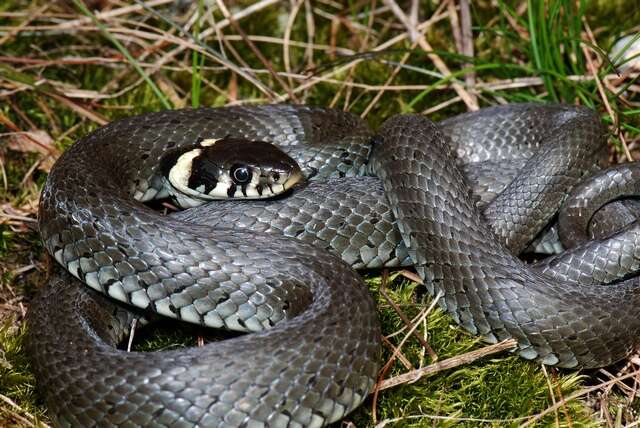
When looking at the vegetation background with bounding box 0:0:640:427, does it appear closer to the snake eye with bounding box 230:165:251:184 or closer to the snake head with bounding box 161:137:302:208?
the snake head with bounding box 161:137:302:208

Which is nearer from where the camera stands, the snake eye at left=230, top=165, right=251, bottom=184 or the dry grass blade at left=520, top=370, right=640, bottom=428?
the dry grass blade at left=520, top=370, right=640, bottom=428

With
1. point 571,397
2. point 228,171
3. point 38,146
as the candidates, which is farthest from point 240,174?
point 571,397

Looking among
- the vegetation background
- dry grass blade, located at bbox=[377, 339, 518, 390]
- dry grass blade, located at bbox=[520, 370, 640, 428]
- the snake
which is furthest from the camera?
the vegetation background

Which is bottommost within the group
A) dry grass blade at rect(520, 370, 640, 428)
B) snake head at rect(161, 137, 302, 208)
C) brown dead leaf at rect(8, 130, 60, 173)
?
dry grass blade at rect(520, 370, 640, 428)

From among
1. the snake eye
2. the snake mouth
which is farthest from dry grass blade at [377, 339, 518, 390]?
the snake eye

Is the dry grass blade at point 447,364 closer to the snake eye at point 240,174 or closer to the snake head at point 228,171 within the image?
the snake head at point 228,171

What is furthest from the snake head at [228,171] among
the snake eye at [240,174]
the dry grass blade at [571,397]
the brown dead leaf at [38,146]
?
the dry grass blade at [571,397]
